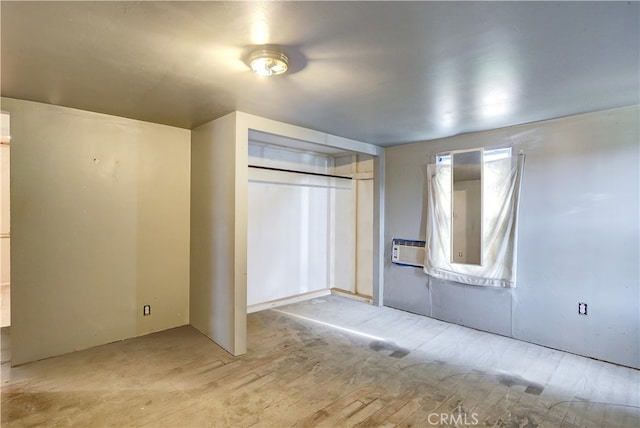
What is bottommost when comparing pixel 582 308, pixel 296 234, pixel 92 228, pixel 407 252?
pixel 582 308

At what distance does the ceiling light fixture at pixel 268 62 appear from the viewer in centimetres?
187

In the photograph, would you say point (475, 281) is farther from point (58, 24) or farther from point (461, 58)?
point (58, 24)

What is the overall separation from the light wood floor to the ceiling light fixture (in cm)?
228

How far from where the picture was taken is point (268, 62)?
6.31ft

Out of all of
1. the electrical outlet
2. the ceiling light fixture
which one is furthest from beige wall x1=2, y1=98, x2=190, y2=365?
the electrical outlet

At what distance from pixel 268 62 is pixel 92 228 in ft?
8.49

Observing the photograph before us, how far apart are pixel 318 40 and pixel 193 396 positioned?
8.46 feet

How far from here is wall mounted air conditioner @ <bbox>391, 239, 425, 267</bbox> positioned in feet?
14.3

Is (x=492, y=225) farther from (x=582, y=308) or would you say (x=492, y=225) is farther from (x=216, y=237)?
(x=216, y=237)

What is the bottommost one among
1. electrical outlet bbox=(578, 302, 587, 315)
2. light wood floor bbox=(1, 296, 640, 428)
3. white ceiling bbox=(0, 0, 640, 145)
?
light wood floor bbox=(1, 296, 640, 428)

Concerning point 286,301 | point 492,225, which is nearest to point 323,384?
point 286,301

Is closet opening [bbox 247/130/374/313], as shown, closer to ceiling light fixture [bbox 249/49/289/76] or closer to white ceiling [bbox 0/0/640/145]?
white ceiling [bbox 0/0/640/145]

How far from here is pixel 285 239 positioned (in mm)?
4934

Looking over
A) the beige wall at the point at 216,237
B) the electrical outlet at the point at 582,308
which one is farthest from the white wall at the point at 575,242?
the beige wall at the point at 216,237
